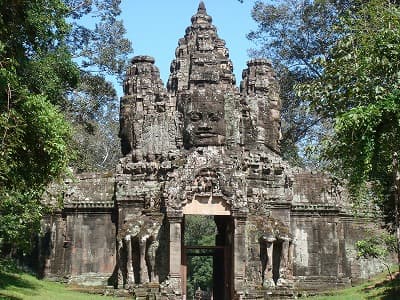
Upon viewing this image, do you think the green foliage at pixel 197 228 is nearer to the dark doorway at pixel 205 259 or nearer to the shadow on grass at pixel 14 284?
the dark doorway at pixel 205 259

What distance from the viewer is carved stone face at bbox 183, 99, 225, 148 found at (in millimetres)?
21375

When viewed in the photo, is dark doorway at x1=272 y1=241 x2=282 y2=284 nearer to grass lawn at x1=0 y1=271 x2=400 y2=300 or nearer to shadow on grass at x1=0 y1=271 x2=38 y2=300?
grass lawn at x1=0 y1=271 x2=400 y2=300

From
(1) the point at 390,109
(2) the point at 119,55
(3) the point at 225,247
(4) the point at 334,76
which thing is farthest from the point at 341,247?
(2) the point at 119,55

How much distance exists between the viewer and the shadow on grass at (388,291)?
55.7 ft

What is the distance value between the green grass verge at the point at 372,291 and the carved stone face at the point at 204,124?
6122 millimetres

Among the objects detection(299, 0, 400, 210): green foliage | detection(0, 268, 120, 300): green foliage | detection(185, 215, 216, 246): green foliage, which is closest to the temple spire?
detection(0, 268, 120, 300): green foliage

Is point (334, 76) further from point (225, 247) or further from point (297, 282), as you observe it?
point (297, 282)

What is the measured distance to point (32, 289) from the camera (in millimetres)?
18578

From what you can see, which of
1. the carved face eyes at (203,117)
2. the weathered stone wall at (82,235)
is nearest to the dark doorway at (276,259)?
the carved face eyes at (203,117)

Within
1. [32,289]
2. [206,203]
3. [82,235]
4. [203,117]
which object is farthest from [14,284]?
[203,117]

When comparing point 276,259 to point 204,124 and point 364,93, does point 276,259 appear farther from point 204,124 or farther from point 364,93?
point 364,93

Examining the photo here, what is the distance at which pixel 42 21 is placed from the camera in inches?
599

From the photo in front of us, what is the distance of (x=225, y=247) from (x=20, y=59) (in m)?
9.78

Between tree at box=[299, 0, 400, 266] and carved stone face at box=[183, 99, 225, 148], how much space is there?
8.24 metres
